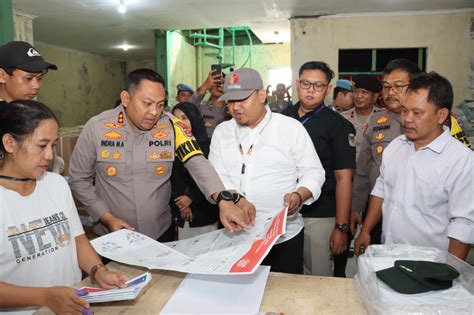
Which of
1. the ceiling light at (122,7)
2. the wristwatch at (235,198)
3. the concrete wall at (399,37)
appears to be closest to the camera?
the wristwatch at (235,198)

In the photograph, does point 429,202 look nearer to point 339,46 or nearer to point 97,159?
point 97,159

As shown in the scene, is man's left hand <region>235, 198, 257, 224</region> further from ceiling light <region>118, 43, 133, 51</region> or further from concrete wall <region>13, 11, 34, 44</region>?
ceiling light <region>118, 43, 133, 51</region>

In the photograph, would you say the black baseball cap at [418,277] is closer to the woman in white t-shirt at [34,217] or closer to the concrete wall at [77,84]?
the woman in white t-shirt at [34,217]

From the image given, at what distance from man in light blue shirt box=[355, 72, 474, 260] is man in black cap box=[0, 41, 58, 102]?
1.78m

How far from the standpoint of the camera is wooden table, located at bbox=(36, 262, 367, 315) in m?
1.14

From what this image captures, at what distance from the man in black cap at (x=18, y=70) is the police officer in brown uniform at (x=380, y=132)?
1.87m

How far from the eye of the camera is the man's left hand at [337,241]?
227cm

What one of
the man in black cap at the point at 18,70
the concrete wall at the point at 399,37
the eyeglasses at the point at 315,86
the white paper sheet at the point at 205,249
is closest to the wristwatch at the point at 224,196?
the white paper sheet at the point at 205,249

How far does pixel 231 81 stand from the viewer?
197 cm

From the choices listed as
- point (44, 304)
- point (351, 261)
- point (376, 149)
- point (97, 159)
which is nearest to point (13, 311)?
point (44, 304)

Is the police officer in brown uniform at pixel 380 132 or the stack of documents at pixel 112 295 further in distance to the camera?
the police officer in brown uniform at pixel 380 132

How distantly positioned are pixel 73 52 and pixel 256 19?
6133 millimetres

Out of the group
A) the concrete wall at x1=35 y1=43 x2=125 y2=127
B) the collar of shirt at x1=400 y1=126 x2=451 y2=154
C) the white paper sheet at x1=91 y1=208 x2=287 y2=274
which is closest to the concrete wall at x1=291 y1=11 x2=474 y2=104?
the collar of shirt at x1=400 y1=126 x2=451 y2=154

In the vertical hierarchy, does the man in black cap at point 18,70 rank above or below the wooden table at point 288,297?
above
